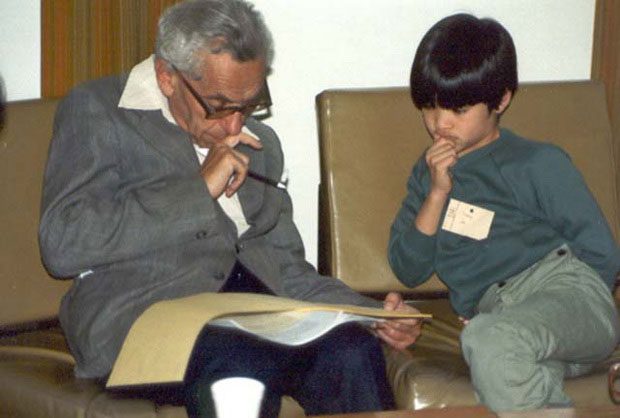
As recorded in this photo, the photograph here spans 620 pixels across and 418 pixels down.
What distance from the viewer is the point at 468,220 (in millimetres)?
2723

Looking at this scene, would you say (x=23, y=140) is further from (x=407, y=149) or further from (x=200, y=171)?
(x=407, y=149)

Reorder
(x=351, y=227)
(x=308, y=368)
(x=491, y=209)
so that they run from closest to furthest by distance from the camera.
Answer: (x=308, y=368)
(x=491, y=209)
(x=351, y=227)

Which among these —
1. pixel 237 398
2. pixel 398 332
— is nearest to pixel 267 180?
pixel 398 332

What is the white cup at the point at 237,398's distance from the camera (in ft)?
5.08

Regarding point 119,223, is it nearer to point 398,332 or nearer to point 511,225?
point 398,332

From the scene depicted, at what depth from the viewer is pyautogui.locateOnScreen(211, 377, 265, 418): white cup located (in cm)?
155

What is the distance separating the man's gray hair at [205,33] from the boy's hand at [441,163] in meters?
0.49

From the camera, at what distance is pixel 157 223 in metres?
2.38

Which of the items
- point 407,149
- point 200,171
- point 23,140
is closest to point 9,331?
point 23,140

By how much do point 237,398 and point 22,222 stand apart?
4.04ft

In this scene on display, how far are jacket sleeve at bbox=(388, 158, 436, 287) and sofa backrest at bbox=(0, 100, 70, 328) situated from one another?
78 centimetres

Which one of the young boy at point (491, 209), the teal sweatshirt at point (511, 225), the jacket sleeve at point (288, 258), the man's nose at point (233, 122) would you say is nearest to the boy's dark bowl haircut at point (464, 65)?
the young boy at point (491, 209)

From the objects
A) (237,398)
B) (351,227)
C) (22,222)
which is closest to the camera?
(237,398)

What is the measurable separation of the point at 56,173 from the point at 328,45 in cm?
112
